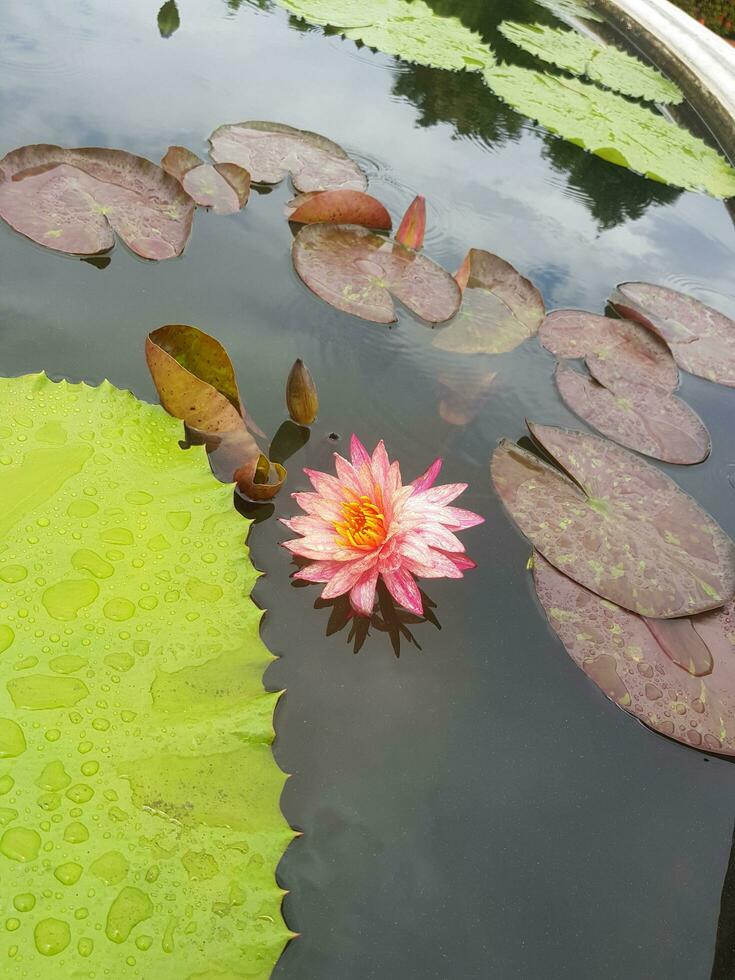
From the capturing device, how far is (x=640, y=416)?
193 cm

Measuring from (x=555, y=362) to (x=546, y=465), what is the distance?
0.52m

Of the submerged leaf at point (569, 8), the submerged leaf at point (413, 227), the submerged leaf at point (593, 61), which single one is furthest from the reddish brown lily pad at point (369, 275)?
the submerged leaf at point (569, 8)

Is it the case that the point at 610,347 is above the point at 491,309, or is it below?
above

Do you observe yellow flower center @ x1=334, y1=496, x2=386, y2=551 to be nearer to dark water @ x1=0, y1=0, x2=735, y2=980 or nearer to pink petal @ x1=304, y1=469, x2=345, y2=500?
pink petal @ x1=304, y1=469, x2=345, y2=500

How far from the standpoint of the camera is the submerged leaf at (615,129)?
3.33m

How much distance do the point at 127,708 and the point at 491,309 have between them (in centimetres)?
170

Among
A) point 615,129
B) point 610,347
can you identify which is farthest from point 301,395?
point 615,129

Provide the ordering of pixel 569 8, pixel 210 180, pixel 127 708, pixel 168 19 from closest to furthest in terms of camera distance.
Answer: pixel 127 708 < pixel 210 180 < pixel 168 19 < pixel 569 8

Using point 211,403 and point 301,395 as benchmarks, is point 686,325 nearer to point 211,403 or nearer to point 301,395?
point 301,395

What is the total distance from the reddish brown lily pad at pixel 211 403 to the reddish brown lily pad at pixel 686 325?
151 cm

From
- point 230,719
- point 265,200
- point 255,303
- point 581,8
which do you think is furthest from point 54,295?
point 581,8

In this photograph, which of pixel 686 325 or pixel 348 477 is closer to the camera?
pixel 348 477

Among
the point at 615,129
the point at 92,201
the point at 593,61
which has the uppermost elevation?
the point at 593,61

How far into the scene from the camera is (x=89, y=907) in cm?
84
